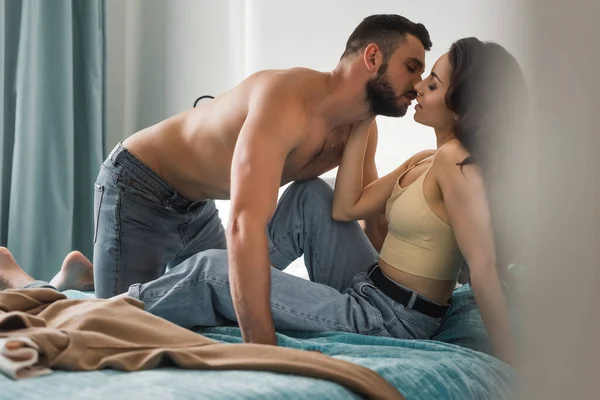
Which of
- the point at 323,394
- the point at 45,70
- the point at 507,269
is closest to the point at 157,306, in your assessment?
the point at 323,394

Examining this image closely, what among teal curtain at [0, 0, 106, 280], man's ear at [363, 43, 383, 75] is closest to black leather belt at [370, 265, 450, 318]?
man's ear at [363, 43, 383, 75]

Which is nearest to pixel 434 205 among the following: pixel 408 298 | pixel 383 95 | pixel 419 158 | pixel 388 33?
pixel 408 298

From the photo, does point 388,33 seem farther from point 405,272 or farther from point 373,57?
point 405,272

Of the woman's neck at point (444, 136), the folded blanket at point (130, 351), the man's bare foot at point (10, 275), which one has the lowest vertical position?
the man's bare foot at point (10, 275)

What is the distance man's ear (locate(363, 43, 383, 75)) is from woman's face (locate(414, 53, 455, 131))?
185 millimetres

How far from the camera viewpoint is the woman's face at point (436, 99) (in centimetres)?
156

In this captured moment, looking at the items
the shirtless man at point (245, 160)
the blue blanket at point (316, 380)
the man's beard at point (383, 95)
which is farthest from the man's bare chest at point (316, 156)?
the blue blanket at point (316, 380)

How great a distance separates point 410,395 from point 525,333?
98 cm

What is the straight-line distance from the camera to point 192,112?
2.05 metres

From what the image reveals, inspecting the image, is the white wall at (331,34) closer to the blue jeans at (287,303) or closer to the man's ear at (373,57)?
the man's ear at (373,57)

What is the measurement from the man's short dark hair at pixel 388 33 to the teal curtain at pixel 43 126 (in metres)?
1.64

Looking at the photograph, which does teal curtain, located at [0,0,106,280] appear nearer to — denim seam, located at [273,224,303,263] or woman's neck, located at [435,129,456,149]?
denim seam, located at [273,224,303,263]

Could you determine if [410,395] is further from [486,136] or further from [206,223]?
[206,223]

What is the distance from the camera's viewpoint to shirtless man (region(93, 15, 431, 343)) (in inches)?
55.9
